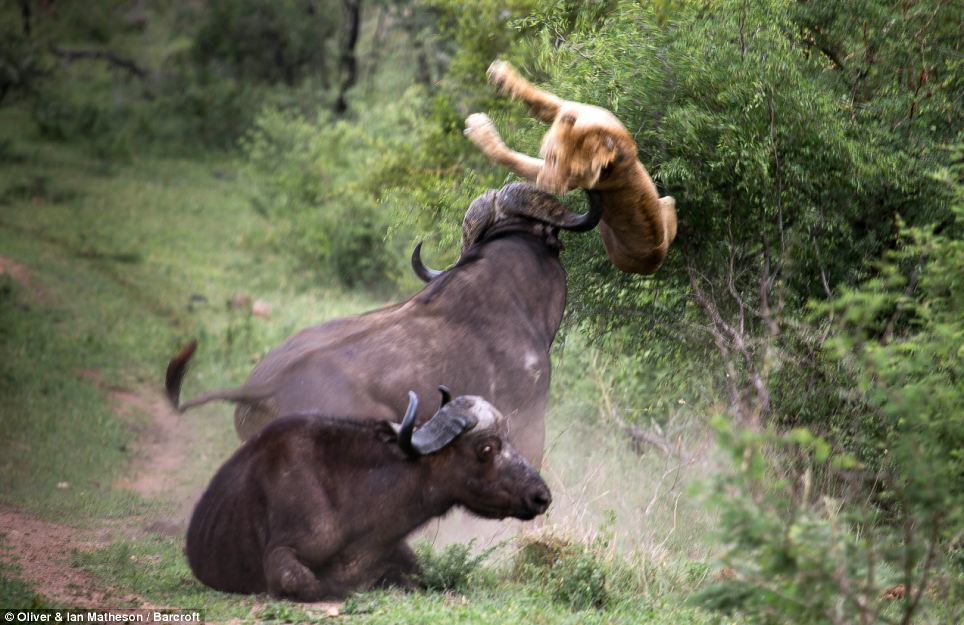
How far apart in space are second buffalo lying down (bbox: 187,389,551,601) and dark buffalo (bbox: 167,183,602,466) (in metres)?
0.53

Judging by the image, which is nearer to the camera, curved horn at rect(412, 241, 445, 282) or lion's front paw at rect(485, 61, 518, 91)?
lion's front paw at rect(485, 61, 518, 91)

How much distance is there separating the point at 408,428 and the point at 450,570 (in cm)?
93

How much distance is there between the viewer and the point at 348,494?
7098mm

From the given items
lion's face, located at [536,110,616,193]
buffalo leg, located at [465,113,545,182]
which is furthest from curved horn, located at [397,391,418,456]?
buffalo leg, located at [465,113,545,182]

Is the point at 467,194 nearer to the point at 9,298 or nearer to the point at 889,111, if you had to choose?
the point at 889,111

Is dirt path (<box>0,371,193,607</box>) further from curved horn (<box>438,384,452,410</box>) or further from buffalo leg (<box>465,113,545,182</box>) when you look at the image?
buffalo leg (<box>465,113,545,182</box>)

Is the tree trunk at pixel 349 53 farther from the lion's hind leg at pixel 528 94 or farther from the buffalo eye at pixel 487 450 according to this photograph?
the buffalo eye at pixel 487 450

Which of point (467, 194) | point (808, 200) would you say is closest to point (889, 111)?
point (808, 200)

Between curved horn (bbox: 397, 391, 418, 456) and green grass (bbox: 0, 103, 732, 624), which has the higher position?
curved horn (bbox: 397, 391, 418, 456)

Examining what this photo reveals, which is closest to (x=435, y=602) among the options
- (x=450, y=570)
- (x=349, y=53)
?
(x=450, y=570)

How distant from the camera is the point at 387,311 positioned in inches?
328

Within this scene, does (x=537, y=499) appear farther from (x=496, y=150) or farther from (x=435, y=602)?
(x=496, y=150)

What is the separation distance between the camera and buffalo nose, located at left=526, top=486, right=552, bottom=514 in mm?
7199

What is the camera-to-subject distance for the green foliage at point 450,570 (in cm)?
720
